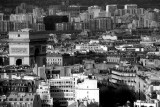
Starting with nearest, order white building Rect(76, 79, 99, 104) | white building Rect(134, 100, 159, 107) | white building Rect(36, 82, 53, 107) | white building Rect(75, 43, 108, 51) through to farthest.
Result: white building Rect(134, 100, 159, 107)
white building Rect(36, 82, 53, 107)
white building Rect(76, 79, 99, 104)
white building Rect(75, 43, 108, 51)

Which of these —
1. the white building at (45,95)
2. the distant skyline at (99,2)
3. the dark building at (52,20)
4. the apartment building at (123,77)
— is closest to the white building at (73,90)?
the white building at (45,95)

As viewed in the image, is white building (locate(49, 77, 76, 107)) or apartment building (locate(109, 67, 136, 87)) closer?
white building (locate(49, 77, 76, 107))

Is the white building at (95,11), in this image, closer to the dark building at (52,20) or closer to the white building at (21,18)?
the dark building at (52,20)

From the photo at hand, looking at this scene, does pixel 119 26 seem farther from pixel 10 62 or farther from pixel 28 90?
pixel 28 90

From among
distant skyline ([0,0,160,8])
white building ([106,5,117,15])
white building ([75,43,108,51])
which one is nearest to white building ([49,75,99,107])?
white building ([75,43,108,51])

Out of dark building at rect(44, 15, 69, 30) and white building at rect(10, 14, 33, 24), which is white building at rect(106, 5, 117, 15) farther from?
white building at rect(10, 14, 33, 24)

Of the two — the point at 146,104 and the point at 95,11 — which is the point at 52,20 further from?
the point at 146,104
